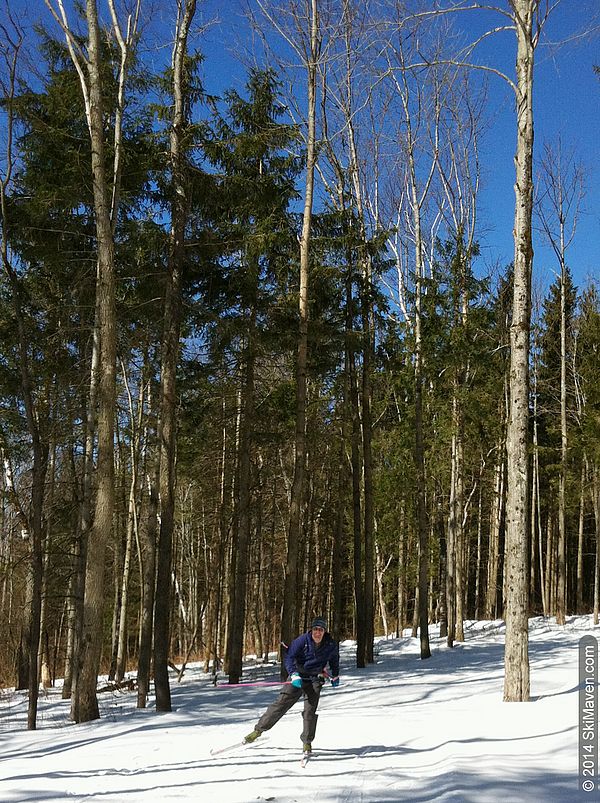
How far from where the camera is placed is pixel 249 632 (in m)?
37.8

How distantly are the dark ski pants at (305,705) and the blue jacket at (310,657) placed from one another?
0.44ft

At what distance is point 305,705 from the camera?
7734mm

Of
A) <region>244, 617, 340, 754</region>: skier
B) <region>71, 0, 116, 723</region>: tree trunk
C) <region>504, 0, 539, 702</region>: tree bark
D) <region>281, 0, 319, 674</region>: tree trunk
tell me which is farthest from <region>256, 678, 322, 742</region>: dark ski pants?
<region>281, 0, 319, 674</region>: tree trunk

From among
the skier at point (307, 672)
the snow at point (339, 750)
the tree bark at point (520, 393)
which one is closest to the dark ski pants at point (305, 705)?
the skier at point (307, 672)

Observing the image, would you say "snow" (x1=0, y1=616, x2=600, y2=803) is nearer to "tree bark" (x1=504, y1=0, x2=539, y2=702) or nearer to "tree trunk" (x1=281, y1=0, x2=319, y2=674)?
"tree bark" (x1=504, y1=0, x2=539, y2=702)

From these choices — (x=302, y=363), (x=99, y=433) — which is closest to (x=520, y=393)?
(x=302, y=363)

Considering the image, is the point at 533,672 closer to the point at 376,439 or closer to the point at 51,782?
the point at 51,782

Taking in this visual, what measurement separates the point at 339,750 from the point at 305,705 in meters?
0.68

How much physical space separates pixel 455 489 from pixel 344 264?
309 inches

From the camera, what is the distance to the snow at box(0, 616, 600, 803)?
589cm

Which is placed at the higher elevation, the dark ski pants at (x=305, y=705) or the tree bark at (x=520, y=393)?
the tree bark at (x=520, y=393)

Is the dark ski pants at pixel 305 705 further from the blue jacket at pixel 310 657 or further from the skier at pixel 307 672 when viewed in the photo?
the blue jacket at pixel 310 657

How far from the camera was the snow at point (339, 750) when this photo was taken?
232 inches

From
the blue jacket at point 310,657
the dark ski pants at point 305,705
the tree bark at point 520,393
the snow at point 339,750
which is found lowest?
the snow at point 339,750
